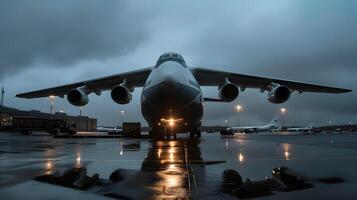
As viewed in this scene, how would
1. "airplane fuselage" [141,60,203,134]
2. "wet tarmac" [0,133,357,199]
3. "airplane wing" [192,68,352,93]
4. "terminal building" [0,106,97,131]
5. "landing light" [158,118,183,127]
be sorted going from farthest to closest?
"terminal building" [0,106,97,131], "airplane wing" [192,68,352,93], "landing light" [158,118,183,127], "airplane fuselage" [141,60,203,134], "wet tarmac" [0,133,357,199]

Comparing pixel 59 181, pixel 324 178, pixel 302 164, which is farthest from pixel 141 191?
pixel 302 164

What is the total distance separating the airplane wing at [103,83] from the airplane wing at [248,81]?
3857 mm

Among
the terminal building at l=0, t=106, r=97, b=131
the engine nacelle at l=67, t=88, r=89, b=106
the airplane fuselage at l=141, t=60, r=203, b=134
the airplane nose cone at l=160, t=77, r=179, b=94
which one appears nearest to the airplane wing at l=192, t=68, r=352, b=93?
the airplane fuselage at l=141, t=60, r=203, b=134

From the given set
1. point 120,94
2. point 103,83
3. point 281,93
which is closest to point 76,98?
point 103,83

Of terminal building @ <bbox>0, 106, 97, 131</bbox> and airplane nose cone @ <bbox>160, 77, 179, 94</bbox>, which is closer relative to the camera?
airplane nose cone @ <bbox>160, 77, 179, 94</bbox>

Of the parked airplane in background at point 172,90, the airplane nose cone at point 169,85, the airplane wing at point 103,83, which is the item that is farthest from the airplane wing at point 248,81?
the airplane nose cone at point 169,85

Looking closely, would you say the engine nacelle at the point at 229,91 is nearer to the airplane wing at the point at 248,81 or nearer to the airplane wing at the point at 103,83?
the airplane wing at the point at 248,81

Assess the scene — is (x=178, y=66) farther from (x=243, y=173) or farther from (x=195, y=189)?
(x=195, y=189)

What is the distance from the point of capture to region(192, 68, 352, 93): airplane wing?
1006 inches

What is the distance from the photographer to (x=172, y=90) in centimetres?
1831

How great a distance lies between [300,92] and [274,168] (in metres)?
21.4

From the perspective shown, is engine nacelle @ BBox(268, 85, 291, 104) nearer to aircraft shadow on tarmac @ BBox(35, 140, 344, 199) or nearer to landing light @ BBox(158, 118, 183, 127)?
landing light @ BBox(158, 118, 183, 127)

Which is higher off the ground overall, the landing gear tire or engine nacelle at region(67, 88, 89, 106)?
engine nacelle at region(67, 88, 89, 106)

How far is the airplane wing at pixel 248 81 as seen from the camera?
83.8 feet
